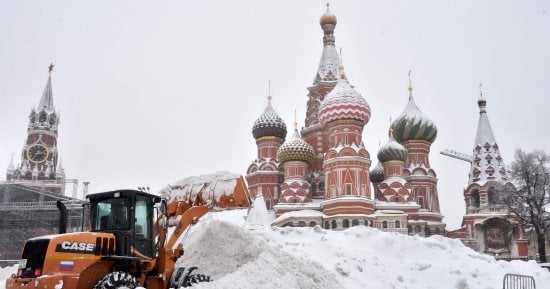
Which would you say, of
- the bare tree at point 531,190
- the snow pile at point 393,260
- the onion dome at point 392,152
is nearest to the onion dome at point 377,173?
the onion dome at point 392,152

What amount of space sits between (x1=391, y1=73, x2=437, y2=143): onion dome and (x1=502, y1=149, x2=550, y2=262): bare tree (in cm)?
1154

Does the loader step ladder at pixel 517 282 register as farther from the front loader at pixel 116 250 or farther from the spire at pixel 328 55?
Result: the spire at pixel 328 55

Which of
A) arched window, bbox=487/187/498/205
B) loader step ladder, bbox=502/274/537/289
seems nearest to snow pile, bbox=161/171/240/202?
loader step ladder, bbox=502/274/537/289

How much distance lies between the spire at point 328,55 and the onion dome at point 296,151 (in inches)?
314

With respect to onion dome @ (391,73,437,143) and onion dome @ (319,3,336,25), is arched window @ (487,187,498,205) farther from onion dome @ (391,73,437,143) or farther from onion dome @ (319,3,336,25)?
onion dome @ (319,3,336,25)

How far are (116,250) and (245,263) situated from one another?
3.39 m

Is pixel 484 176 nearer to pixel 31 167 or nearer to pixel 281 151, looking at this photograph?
pixel 281 151

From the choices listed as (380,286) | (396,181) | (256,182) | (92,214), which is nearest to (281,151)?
(256,182)

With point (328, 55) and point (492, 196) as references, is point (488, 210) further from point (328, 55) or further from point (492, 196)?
point (328, 55)

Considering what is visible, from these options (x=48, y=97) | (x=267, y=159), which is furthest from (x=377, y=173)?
(x=48, y=97)

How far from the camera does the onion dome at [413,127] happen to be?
44406 mm

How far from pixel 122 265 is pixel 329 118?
105 feet

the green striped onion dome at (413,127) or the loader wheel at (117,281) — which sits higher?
the green striped onion dome at (413,127)

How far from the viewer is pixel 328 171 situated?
38125 mm
